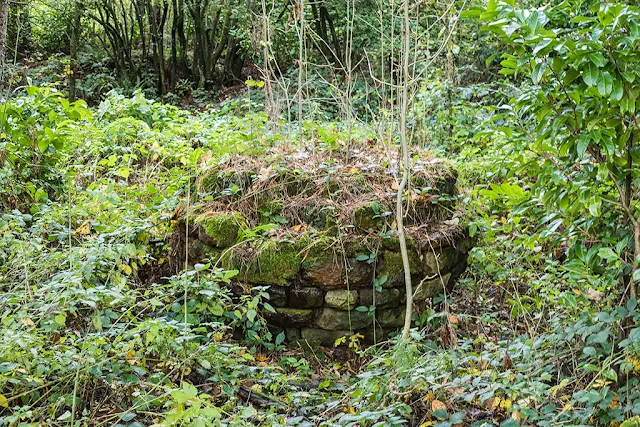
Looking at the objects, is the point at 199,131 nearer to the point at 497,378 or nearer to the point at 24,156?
the point at 24,156

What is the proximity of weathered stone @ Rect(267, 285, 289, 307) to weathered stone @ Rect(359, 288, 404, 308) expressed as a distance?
1.83 ft

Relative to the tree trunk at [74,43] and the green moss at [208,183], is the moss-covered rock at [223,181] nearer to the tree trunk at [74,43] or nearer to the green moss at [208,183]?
the green moss at [208,183]

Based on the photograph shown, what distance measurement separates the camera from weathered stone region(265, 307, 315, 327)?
4.27 m

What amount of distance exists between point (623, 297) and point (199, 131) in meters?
4.99

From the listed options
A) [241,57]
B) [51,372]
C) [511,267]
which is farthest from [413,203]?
[241,57]

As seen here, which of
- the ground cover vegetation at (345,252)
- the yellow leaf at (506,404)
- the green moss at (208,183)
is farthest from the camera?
the green moss at (208,183)

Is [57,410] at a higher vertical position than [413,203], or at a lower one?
lower

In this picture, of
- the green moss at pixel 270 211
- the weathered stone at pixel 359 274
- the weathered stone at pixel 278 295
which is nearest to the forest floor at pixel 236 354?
the weathered stone at pixel 278 295

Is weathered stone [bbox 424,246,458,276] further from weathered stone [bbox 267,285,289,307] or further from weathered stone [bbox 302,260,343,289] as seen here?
weathered stone [bbox 267,285,289,307]

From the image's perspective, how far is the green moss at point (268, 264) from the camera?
13.9ft

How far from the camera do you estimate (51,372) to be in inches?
111

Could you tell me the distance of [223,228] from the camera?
174 inches

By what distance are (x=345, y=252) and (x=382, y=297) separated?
1.47 ft

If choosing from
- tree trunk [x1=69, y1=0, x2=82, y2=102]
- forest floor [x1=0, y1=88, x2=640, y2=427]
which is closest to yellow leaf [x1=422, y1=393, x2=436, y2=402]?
forest floor [x1=0, y1=88, x2=640, y2=427]
